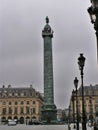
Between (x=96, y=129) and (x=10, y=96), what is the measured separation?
3882 inches

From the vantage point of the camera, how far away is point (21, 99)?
4589 inches

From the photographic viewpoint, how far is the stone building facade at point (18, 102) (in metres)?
115

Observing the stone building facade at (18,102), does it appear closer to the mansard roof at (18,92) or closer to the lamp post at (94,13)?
the mansard roof at (18,92)

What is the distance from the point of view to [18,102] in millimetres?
117188

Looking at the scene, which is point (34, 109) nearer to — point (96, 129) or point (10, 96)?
point (10, 96)

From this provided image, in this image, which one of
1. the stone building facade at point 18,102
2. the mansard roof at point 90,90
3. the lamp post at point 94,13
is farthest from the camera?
the stone building facade at point 18,102

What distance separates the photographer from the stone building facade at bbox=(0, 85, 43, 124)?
115 m

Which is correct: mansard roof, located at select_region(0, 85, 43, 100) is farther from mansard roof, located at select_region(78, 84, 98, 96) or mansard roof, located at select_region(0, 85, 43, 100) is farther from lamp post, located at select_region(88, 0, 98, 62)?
lamp post, located at select_region(88, 0, 98, 62)

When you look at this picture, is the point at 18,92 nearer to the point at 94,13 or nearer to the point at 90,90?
the point at 90,90

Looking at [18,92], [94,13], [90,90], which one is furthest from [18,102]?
[94,13]

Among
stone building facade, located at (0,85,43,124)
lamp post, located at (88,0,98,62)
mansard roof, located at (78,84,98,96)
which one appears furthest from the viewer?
stone building facade, located at (0,85,43,124)

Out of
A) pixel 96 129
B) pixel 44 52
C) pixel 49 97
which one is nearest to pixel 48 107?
pixel 49 97

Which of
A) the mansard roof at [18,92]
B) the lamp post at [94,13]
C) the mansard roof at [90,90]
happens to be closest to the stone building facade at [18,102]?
the mansard roof at [18,92]

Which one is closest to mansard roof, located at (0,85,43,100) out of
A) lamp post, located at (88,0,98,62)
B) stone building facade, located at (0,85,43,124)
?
stone building facade, located at (0,85,43,124)
